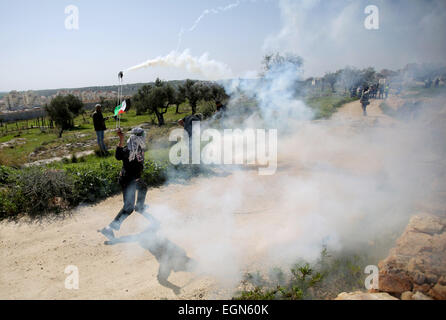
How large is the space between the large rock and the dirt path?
1.75m

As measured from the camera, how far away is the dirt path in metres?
4.02

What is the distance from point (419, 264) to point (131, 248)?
4.69 metres

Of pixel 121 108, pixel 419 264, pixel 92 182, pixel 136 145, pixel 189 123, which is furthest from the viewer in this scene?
pixel 189 123

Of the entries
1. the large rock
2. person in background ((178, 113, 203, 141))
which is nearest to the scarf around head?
person in background ((178, 113, 203, 141))

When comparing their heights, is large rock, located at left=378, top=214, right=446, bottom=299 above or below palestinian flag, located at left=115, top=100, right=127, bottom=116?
below

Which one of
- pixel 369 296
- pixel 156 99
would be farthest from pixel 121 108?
pixel 156 99

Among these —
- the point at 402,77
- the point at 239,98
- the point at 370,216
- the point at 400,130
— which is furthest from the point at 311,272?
the point at 402,77

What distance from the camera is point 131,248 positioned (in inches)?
195

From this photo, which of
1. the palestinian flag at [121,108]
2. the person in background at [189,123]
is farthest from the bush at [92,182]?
the person in background at [189,123]

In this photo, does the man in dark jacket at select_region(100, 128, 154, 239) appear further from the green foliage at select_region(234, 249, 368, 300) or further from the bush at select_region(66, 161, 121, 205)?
the green foliage at select_region(234, 249, 368, 300)

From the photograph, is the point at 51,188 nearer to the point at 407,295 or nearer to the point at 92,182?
the point at 92,182
